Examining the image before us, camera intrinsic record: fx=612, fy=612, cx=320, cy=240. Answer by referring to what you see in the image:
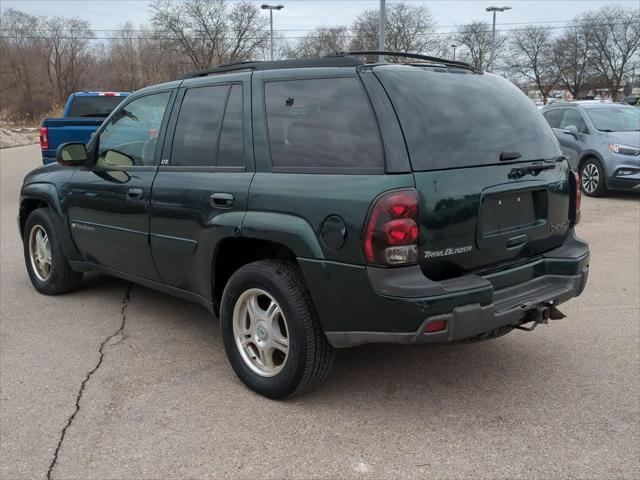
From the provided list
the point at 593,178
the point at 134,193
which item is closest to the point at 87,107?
the point at 134,193

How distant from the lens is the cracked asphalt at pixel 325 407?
2891 millimetres

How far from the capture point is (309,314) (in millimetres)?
3244

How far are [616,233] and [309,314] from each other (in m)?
6.23

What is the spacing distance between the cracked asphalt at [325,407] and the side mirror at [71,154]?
1.27 m

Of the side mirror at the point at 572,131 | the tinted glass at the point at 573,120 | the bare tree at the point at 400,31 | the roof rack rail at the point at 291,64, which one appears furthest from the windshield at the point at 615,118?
the bare tree at the point at 400,31

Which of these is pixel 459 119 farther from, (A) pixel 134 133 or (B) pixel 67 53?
(B) pixel 67 53

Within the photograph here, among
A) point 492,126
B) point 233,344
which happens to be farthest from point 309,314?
point 492,126

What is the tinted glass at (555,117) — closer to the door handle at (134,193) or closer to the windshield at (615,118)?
the windshield at (615,118)

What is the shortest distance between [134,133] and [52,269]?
1.71 meters

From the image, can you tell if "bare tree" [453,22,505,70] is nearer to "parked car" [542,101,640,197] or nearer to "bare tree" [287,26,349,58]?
"bare tree" [287,26,349,58]

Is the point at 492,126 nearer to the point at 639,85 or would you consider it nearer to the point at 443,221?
the point at 443,221

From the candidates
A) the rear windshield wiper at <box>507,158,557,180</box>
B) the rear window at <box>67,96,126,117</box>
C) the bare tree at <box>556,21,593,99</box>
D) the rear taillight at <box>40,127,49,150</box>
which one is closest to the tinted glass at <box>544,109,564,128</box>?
the rear window at <box>67,96,126,117</box>

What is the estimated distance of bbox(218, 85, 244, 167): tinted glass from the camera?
3.66m

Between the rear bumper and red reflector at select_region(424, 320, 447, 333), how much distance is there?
2 centimetres
